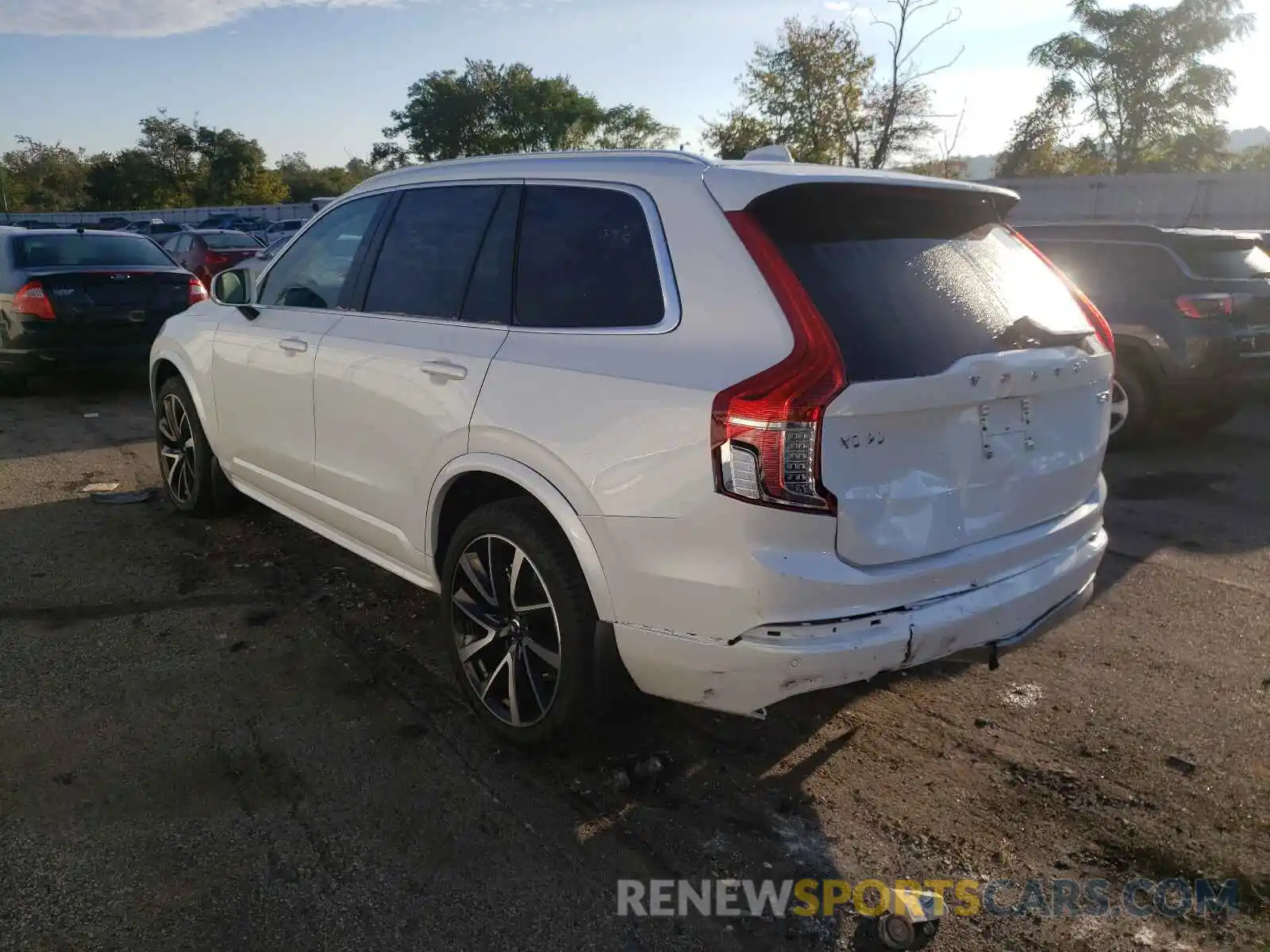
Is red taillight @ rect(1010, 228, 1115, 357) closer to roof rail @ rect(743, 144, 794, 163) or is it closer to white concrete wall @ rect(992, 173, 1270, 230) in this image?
roof rail @ rect(743, 144, 794, 163)

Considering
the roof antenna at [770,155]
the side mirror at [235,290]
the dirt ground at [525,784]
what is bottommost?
the dirt ground at [525,784]

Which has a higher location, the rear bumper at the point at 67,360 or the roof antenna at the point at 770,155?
the roof antenna at the point at 770,155

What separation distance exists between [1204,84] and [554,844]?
42790 millimetres

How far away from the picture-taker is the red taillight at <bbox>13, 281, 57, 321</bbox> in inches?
356

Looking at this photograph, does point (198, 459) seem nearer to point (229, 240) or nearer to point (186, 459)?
point (186, 459)

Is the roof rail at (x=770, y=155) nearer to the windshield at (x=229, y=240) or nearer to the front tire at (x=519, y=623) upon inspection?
the front tire at (x=519, y=623)

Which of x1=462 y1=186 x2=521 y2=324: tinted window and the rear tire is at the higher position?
x1=462 y1=186 x2=521 y2=324: tinted window

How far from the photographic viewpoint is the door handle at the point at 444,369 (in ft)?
11.1

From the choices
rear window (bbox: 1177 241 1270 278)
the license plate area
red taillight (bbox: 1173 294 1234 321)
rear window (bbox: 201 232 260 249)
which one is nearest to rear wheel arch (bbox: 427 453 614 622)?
the license plate area

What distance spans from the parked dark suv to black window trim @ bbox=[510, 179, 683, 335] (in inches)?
236

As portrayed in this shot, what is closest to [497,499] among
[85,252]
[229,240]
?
→ [85,252]

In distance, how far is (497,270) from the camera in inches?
139

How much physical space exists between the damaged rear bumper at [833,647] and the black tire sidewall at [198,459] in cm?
360

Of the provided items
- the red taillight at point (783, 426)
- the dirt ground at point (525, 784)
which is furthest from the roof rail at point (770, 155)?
the dirt ground at point (525, 784)
